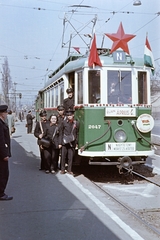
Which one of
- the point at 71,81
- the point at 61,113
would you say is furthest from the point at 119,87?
Answer: the point at 71,81

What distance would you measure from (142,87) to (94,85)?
1.27m

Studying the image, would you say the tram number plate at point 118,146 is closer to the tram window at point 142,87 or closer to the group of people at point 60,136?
the group of people at point 60,136

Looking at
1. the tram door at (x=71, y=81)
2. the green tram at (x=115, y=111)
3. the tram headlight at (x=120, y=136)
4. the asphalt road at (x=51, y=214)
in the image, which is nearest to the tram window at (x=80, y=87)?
the green tram at (x=115, y=111)

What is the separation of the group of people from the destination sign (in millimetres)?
915

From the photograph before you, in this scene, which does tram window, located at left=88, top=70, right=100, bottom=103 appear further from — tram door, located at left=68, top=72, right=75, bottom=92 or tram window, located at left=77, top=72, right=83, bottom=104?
tram door, located at left=68, top=72, right=75, bottom=92

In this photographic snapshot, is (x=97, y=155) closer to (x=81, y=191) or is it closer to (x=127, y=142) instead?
(x=127, y=142)

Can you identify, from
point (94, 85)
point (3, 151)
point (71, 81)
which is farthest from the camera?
point (71, 81)

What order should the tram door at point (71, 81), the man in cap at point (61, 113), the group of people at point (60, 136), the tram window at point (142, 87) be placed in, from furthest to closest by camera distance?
the tram door at point (71, 81)
the man in cap at point (61, 113)
the tram window at point (142, 87)
the group of people at point (60, 136)

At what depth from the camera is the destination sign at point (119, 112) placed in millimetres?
8992

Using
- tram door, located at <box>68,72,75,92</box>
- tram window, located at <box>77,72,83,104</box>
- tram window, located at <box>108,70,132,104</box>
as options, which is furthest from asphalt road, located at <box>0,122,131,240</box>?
tram door, located at <box>68,72,75,92</box>

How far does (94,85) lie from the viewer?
30.4ft

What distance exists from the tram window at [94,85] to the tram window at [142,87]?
3.60ft

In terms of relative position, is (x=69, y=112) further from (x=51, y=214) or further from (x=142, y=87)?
(x=51, y=214)

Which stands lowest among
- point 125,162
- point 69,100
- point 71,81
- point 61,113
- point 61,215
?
point 61,215
